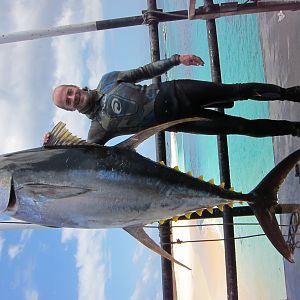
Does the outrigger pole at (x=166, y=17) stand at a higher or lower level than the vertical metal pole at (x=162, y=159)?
higher

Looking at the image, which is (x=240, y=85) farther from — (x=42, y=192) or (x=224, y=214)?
(x=42, y=192)

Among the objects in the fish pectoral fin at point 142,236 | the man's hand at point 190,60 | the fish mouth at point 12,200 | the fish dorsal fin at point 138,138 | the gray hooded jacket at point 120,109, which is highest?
the man's hand at point 190,60

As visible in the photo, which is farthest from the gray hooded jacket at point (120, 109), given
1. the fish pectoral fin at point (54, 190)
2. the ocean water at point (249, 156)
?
the ocean water at point (249, 156)

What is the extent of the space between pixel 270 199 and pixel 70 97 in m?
2.01

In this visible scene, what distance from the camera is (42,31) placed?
645cm

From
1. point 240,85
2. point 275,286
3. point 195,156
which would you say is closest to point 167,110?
point 240,85

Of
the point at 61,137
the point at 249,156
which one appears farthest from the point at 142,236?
the point at 249,156

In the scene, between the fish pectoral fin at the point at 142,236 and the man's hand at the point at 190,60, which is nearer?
the fish pectoral fin at the point at 142,236

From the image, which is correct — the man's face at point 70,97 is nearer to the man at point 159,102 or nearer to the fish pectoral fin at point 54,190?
the man at point 159,102

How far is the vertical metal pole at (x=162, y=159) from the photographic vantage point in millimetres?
4953

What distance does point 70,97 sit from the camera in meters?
4.25

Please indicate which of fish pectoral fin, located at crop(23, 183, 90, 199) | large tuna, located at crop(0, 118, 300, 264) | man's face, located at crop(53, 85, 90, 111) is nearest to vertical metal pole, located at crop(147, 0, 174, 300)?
man's face, located at crop(53, 85, 90, 111)

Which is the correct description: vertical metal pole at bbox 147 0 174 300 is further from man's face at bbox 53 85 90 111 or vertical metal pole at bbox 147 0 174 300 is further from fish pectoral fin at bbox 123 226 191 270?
fish pectoral fin at bbox 123 226 191 270

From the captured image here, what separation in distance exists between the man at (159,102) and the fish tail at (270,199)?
1165 millimetres
